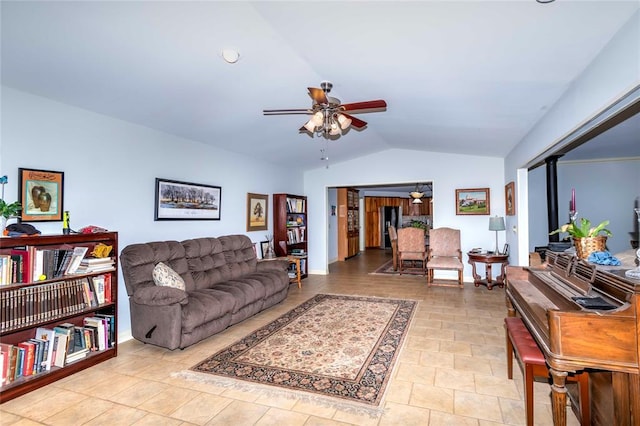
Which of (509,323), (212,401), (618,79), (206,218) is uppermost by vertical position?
(618,79)

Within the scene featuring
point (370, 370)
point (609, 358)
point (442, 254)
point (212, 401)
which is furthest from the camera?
point (442, 254)

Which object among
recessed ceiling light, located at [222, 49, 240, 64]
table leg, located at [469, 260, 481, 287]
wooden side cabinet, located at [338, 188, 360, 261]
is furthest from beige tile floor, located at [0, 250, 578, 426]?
wooden side cabinet, located at [338, 188, 360, 261]

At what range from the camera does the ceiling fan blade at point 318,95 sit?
2.53 m

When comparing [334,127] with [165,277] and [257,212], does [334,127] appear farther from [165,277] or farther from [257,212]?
[257,212]

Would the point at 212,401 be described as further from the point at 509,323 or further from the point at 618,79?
the point at 618,79

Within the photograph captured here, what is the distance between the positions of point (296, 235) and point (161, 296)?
388cm

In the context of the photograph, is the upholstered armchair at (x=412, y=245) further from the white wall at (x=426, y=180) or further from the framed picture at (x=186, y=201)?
the framed picture at (x=186, y=201)

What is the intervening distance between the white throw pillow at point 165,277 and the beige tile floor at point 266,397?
25.7 inches

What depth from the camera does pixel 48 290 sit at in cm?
262

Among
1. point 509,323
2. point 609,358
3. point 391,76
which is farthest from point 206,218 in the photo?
point 609,358

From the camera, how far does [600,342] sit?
1.50 m

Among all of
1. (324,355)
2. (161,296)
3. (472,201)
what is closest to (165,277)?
(161,296)

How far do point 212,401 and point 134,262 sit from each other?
172 cm

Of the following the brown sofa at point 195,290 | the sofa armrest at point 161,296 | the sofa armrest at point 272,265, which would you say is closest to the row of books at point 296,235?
the sofa armrest at point 272,265
